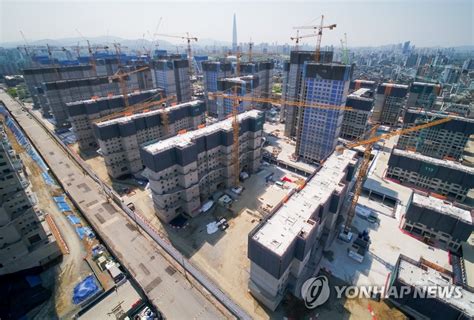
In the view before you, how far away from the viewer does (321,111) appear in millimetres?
85938

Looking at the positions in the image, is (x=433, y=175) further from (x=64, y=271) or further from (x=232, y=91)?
(x=64, y=271)

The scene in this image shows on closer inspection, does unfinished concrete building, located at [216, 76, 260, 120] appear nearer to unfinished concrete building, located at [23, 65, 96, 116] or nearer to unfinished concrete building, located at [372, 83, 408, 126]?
unfinished concrete building, located at [372, 83, 408, 126]

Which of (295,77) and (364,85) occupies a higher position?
(295,77)

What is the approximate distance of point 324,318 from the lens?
44.3 meters

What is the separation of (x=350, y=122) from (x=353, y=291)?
8704 cm

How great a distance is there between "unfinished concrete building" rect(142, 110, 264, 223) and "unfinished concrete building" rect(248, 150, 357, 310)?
30208mm

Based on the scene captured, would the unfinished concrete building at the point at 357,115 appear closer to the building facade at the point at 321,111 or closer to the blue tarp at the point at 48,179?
the building facade at the point at 321,111

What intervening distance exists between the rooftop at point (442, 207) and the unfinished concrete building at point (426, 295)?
17.3 metres

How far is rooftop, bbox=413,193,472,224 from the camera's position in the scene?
57156 mm

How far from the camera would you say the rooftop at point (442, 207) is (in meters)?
57.2

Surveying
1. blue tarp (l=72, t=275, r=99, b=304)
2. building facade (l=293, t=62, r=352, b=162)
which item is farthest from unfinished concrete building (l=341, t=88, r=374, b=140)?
blue tarp (l=72, t=275, r=99, b=304)

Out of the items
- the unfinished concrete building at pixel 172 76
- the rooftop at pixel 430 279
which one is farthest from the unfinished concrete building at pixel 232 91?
the rooftop at pixel 430 279

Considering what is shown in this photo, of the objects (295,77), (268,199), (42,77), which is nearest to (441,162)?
(268,199)

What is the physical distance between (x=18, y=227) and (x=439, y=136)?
149 meters
